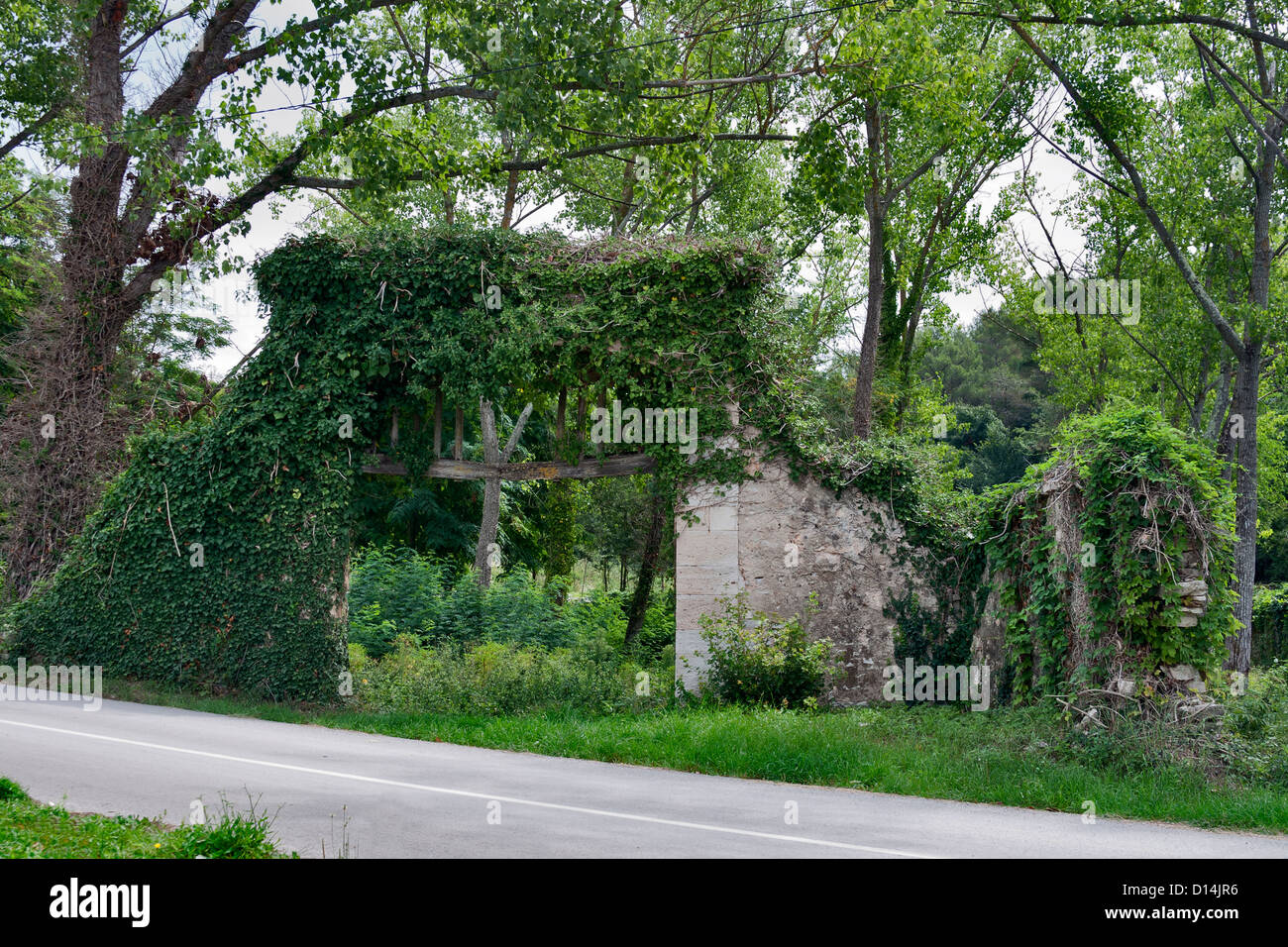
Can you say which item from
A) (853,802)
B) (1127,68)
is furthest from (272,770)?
(1127,68)

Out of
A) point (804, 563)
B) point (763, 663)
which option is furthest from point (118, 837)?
point (804, 563)

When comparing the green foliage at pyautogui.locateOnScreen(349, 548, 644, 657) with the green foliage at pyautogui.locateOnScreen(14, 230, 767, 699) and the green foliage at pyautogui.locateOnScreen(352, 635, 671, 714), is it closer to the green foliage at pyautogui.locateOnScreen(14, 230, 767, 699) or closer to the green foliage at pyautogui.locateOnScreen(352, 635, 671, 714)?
the green foliage at pyautogui.locateOnScreen(352, 635, 671, 714)

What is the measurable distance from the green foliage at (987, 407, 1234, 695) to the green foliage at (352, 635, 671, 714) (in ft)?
16.8

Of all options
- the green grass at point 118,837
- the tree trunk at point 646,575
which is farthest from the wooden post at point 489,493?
the green grass at point 118,837

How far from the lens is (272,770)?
8.89 m

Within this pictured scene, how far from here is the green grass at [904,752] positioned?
315 inches

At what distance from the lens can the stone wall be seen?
42.6 ft

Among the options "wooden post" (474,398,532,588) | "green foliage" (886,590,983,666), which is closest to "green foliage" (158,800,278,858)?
"green foliage" (886,590,983,666)

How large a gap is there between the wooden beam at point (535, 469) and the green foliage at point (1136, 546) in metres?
5.59

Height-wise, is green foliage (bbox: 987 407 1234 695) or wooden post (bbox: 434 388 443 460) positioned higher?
wooden post (bbox: 434 388 443 460)

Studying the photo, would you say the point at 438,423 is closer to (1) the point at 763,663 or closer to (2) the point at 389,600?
(2) the point at 389,600

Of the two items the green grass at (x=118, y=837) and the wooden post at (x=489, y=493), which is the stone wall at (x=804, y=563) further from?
the wooden post at (x=489, y=493)

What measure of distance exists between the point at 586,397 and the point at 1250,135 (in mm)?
17537

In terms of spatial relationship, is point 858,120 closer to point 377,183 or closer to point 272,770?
point 377,183
